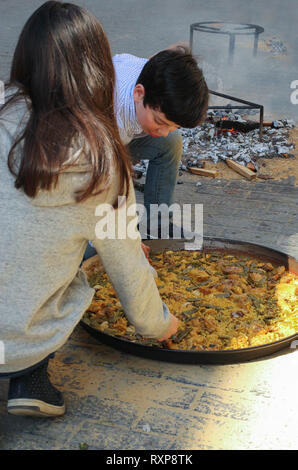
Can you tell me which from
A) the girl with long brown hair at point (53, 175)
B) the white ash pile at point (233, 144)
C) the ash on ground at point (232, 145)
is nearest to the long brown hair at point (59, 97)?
the girl with long brown hair at point (53, 175)

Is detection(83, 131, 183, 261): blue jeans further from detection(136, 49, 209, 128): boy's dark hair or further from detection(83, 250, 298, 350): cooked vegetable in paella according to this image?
detection(136, 49, 209, 128): boy's dark hair

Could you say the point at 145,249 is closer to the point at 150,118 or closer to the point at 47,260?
the point at 150,118

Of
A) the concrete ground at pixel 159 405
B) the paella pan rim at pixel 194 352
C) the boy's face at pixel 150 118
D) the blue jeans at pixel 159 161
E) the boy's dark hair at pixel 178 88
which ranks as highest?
the boy's dark hair at pixel 178 88

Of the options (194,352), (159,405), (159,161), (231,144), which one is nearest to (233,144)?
(231,144)

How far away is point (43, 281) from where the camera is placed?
166cm

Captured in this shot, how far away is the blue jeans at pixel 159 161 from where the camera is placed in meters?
3.05

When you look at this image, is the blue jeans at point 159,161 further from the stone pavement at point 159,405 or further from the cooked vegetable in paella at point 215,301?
the stone pavement at point 159,405

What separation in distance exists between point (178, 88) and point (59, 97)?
2.60 feet

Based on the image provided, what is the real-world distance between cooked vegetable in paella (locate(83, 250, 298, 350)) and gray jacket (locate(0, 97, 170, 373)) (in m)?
0.57

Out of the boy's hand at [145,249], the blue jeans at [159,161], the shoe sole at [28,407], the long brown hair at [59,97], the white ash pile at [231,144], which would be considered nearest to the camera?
the long brown hair at [59,97]

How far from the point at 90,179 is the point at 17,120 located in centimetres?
26

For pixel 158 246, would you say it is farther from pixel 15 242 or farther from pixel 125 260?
pixel 15 242

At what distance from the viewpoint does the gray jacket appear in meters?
1.54

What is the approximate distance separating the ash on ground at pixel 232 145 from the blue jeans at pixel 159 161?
4.32 feet
